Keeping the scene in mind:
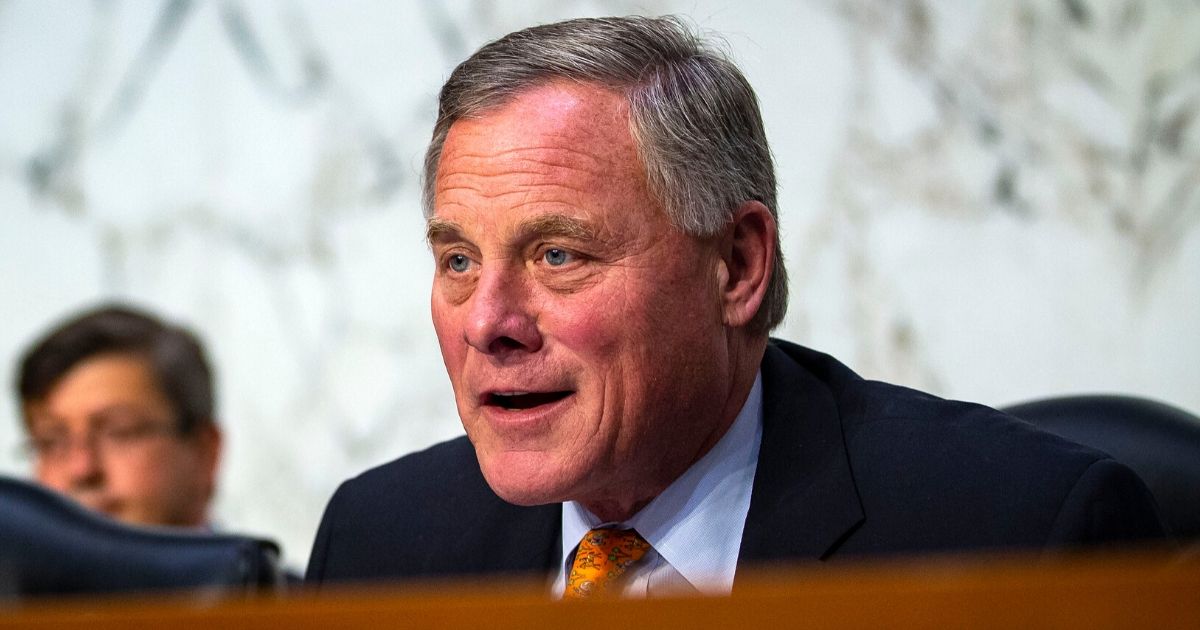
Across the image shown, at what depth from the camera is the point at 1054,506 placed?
1417 millimetres

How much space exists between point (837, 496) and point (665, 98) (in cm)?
49

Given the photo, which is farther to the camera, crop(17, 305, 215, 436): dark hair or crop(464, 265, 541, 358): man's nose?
crop(17, 305, 215, 436): dark hair

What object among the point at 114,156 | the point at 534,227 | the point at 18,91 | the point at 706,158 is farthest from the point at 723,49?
the point at 18,91

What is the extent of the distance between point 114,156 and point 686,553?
8.43ft

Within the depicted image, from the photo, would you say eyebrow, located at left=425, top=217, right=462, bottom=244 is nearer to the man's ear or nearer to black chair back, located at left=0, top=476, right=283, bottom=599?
the man's ear

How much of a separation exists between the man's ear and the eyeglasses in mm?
1542

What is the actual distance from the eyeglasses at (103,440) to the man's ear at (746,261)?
1542 mm

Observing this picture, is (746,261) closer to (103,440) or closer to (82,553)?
(82,553)

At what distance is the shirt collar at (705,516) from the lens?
155 centimetres

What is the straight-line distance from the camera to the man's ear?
5.24 ft

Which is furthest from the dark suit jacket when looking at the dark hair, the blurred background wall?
the blurred background wall

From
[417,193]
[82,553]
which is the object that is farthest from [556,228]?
[417,193]

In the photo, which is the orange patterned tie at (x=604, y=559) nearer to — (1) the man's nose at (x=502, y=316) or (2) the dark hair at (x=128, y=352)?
(1) the man's nose at (x=502, y=316)

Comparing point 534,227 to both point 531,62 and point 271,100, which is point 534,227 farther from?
point 271,100
